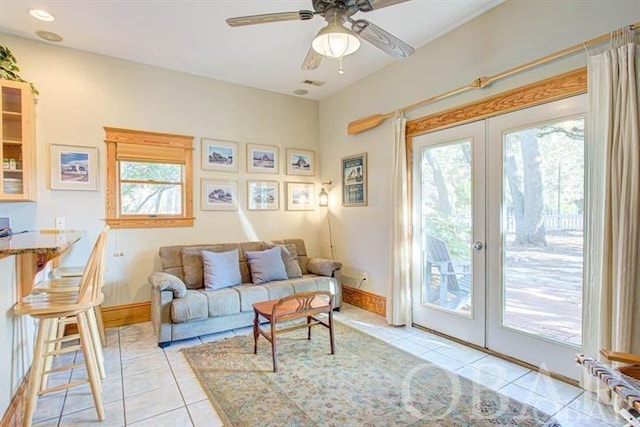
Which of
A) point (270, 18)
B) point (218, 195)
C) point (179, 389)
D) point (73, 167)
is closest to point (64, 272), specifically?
point (73, 167)

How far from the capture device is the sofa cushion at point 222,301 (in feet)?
10.7

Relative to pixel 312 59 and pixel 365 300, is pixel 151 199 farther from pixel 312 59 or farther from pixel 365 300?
pixel 365 300

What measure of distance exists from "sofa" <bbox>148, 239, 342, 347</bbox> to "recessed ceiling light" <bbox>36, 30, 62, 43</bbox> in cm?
229

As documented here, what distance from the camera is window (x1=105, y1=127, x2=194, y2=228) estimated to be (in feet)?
12.0

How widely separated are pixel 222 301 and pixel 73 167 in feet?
6.85

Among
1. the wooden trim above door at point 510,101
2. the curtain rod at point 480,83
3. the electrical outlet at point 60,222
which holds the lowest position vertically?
the electrical outlet at point 60,222

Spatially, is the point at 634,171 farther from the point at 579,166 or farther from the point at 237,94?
the point at 237,94

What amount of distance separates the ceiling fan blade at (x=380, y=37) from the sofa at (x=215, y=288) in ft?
8.41

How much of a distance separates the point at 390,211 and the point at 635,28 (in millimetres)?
2353

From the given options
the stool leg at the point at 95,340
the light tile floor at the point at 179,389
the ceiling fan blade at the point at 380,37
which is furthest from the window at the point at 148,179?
the ceiling fan blade at the point at 380,37

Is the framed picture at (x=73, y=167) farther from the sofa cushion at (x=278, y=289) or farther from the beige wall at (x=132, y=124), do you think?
the sofa cushion at (x=278, y=289)

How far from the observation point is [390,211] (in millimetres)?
3775

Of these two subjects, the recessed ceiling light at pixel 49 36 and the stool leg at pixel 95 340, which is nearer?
the stool leg at pixel 95 340

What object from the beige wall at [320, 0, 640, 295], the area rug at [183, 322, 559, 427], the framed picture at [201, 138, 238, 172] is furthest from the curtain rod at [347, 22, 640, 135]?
the area rug at [183, 322, 559, 427]
